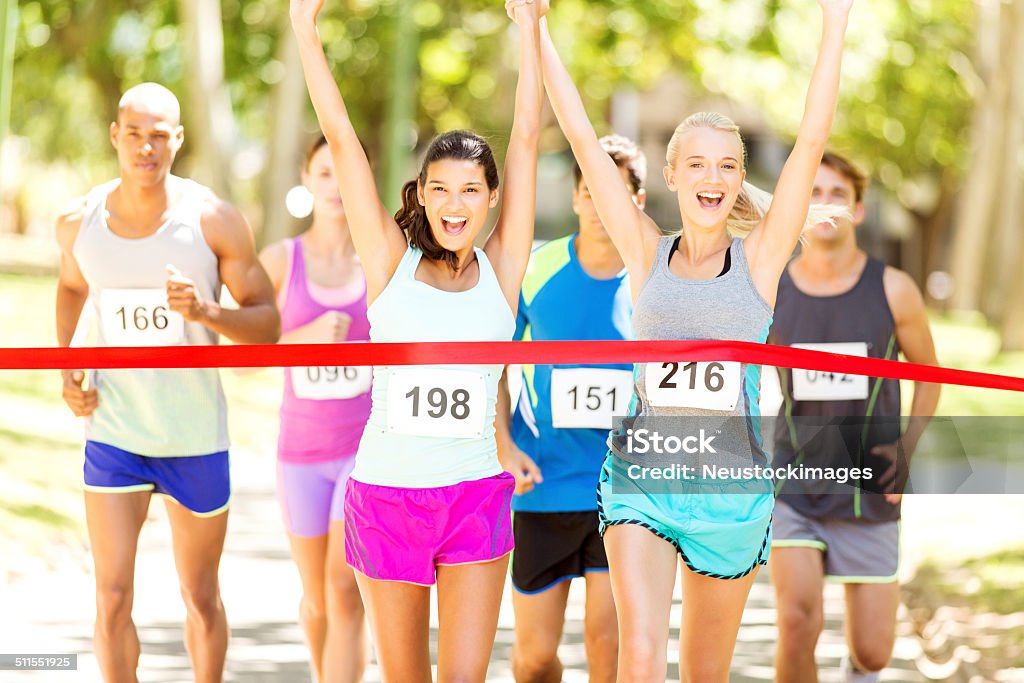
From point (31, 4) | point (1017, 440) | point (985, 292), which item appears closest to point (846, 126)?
point (985, 292)

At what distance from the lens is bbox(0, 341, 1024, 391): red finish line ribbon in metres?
4.11

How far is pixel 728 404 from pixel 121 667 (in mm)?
2102

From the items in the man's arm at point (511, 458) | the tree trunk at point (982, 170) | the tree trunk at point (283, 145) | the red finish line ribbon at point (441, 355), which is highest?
the tree trunk at point (982, 170)

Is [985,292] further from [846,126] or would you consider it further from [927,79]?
[846,126]

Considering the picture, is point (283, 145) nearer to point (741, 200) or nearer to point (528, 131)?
point (741, 200)

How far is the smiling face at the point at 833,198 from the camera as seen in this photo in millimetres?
5582

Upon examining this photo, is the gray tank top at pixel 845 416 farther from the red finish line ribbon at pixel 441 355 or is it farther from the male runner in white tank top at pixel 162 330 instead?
the male runner in white tank top at pixel 162 330

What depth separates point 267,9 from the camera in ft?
75.0

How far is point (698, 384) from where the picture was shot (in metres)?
4.15

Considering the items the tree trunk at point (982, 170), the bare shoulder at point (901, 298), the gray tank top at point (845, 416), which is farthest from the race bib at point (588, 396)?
the tree trunk at point (982, 170)

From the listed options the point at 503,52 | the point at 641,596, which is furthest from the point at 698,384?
the point at 503,52

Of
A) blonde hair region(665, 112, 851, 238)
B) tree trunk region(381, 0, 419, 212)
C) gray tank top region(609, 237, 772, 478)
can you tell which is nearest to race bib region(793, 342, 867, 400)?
blonde hair region(665, 112, 851, 238)

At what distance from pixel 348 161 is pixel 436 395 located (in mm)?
666

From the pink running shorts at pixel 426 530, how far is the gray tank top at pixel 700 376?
44 cm
